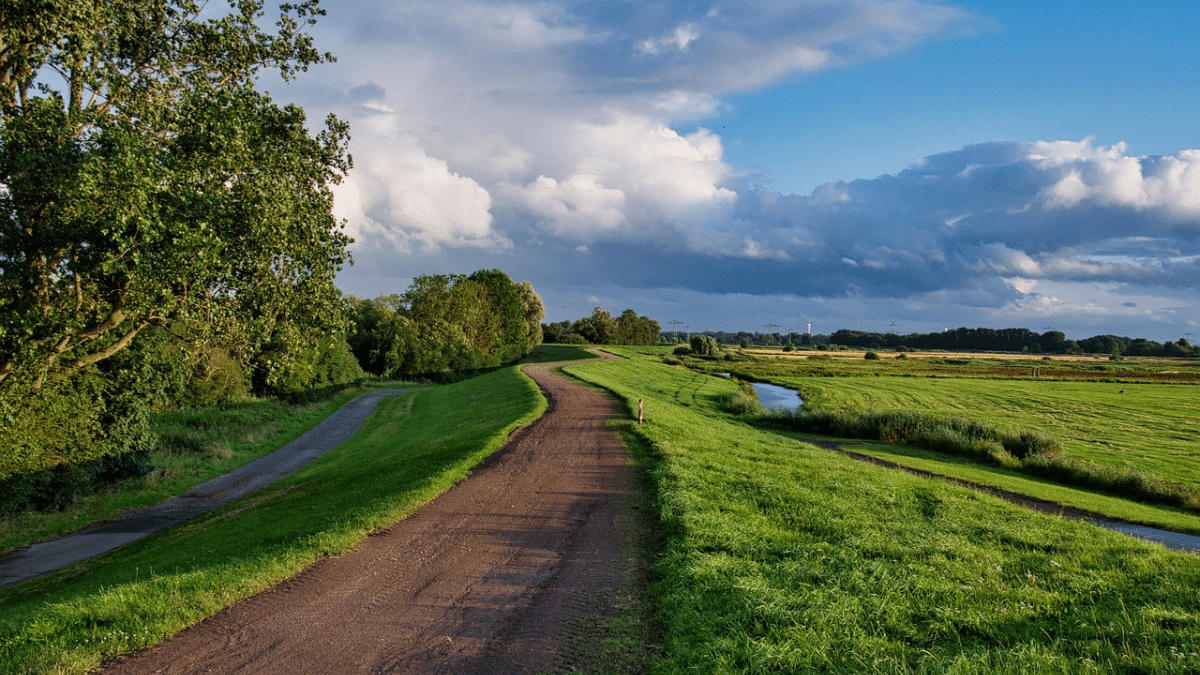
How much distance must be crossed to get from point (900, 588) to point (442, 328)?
78346 millimetres

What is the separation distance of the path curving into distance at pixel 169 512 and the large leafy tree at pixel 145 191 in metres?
5.48

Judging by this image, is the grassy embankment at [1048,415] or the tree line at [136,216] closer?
the tree line at [136,216]

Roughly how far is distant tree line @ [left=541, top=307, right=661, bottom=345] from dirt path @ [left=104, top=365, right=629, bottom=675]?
123 metres

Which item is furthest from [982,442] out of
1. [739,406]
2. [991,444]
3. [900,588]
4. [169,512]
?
[169,512]

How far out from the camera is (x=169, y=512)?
24.4 meters

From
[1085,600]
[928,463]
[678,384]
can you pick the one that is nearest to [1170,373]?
[678,384]

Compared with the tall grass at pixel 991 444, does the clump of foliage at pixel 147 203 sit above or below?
above

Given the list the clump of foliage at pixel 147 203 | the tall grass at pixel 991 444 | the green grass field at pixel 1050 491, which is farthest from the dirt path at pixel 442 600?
the tall grass at pixel 991 444

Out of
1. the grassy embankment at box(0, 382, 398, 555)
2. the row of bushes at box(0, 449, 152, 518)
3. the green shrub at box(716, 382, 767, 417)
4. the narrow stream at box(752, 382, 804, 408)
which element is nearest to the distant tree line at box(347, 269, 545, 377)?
the grassy embankment at box(0, 382, 398, 555)

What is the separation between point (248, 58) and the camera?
20.5 m

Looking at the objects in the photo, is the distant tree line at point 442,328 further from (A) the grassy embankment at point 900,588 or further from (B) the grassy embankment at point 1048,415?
(A) the grassy embankment at point 900,588

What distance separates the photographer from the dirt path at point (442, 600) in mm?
6973

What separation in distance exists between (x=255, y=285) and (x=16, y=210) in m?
6.30

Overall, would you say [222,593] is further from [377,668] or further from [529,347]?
[529,347]
